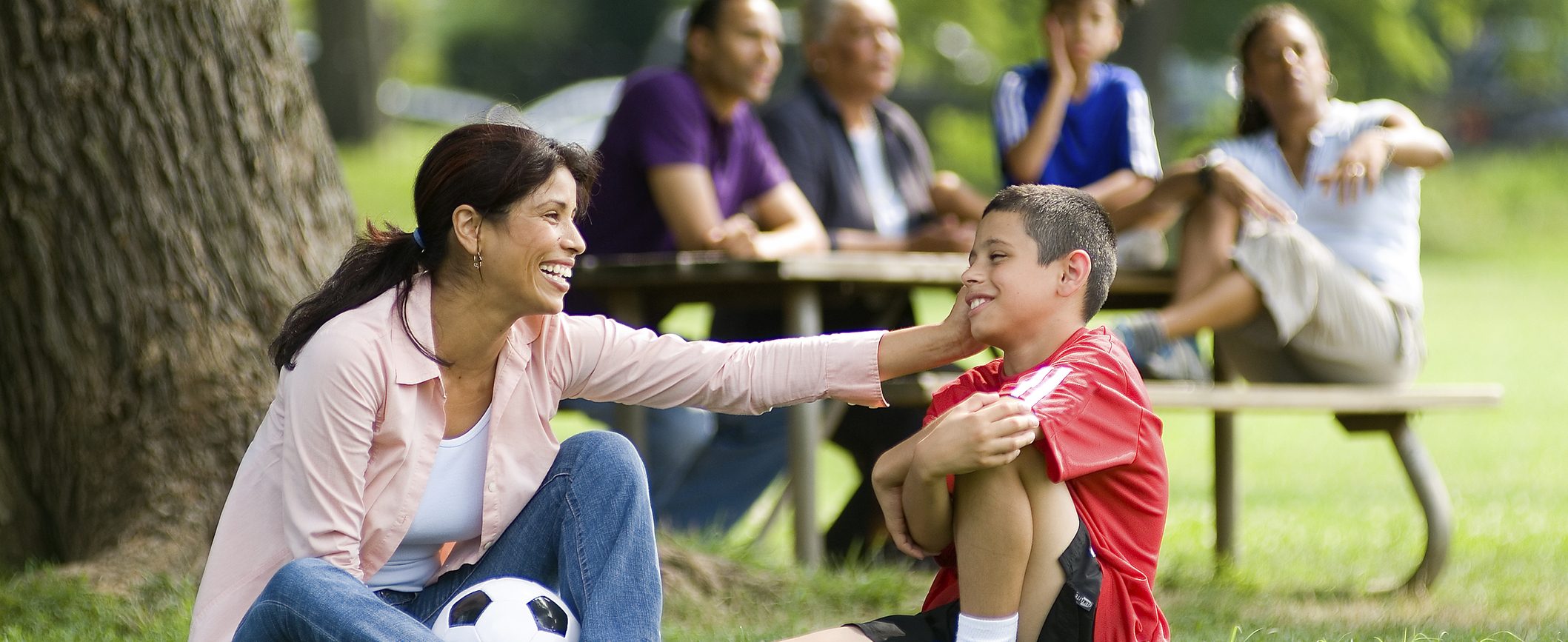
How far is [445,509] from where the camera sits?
3113mm

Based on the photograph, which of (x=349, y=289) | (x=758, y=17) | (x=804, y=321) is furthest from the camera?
(x=758, y=17)

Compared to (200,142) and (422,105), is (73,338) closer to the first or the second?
(200,142)

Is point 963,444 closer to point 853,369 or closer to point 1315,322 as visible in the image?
point 853,369

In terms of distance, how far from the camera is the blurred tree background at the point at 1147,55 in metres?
17.9

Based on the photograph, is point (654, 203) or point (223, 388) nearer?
point (223, 388)

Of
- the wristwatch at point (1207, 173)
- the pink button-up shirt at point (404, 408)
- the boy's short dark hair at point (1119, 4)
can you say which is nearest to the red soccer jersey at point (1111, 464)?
the pink button-up shirt at point (404, 408)

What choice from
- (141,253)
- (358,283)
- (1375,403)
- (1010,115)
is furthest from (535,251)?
(1010,115)

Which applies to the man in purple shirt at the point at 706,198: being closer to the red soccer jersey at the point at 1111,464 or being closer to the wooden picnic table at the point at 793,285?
the wooden picnic table at the point at 793,285

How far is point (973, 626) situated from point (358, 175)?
15472 millimetres

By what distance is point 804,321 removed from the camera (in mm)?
4941

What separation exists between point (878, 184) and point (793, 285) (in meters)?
1.51

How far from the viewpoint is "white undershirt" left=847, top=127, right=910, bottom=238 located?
6.32 meters

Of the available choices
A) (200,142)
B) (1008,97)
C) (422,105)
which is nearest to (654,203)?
(1008,97)

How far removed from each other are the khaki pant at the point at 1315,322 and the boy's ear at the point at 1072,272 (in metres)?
2.01
